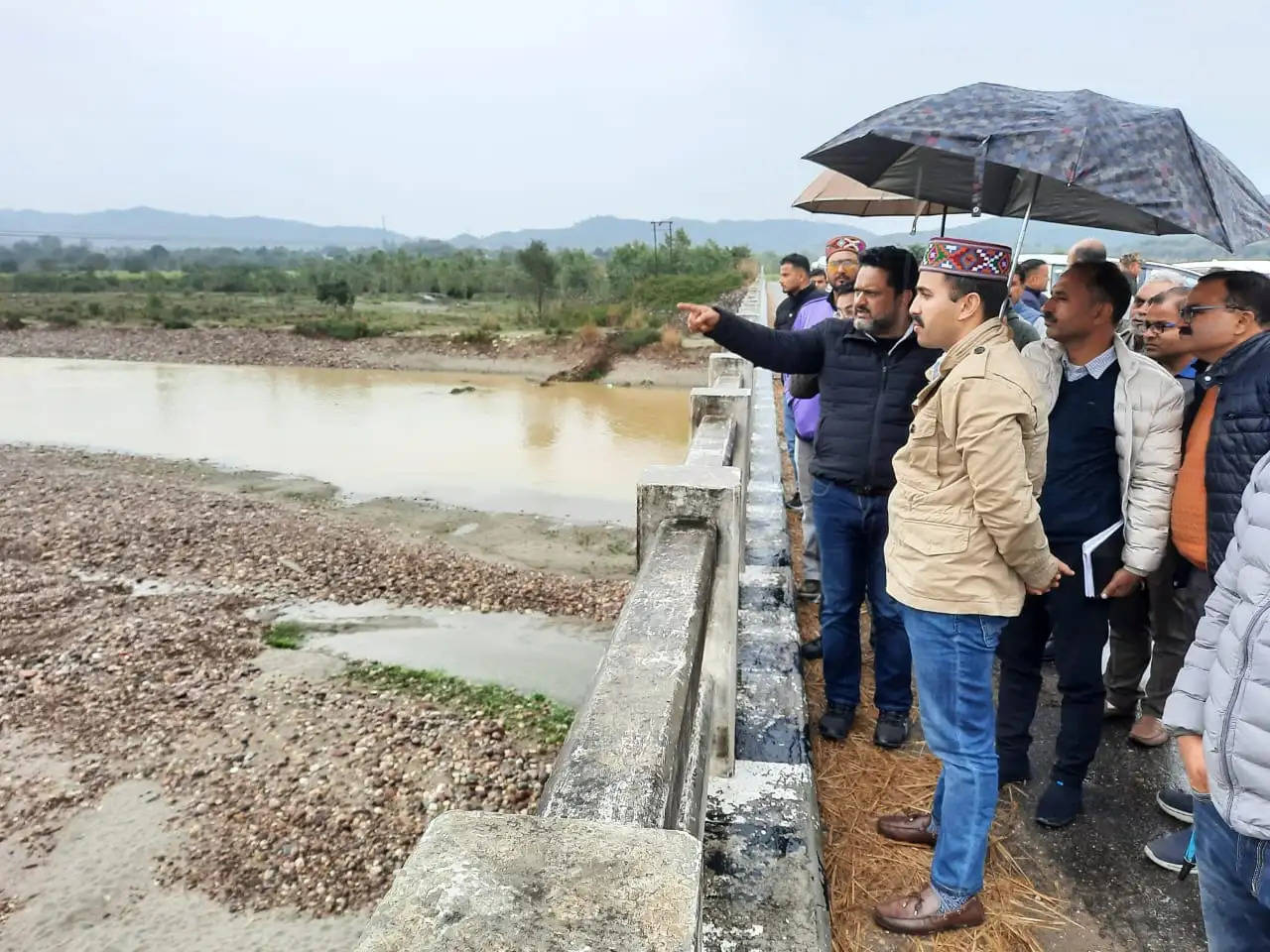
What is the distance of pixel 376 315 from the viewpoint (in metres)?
35.5

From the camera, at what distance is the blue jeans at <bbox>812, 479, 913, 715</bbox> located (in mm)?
2939

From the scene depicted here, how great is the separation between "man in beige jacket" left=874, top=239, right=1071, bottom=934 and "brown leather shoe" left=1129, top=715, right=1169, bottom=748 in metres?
1.28

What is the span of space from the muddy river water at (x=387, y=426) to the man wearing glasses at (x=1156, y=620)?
8024 millimetres

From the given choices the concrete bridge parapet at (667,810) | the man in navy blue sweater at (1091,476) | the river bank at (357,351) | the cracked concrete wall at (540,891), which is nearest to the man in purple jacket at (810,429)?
the concrete bridge parapet at (667,810)

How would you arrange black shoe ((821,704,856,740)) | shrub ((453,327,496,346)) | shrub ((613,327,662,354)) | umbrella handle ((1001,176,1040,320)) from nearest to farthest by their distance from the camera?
umbrella handle ((1001,176,1040,320)) → black shoe ((821,704,856,740)) → shrub ((613,327,662,354)) → shrub ((453,327,496,346))

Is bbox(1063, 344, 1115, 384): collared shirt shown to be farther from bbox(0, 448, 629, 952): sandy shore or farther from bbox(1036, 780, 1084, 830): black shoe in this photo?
bbox(0, 448, 629, 952): sandy shore

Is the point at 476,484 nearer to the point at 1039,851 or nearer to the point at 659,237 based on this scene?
the point at 1039,851

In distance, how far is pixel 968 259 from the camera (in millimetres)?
2047

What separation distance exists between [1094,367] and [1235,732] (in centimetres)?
136

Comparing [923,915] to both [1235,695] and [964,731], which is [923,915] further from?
[1235,695]

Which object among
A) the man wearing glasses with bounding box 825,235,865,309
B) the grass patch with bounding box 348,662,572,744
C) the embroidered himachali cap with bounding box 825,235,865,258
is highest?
the embroidered himachali cap with bounding box 825,235,865,258

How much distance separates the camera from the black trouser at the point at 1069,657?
2.54m

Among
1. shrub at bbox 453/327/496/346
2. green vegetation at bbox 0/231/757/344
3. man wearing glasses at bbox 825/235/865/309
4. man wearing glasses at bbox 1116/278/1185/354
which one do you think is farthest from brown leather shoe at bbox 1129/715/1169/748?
shrub at bbox 453/327/496/346

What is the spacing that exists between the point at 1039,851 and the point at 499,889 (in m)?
2.20
